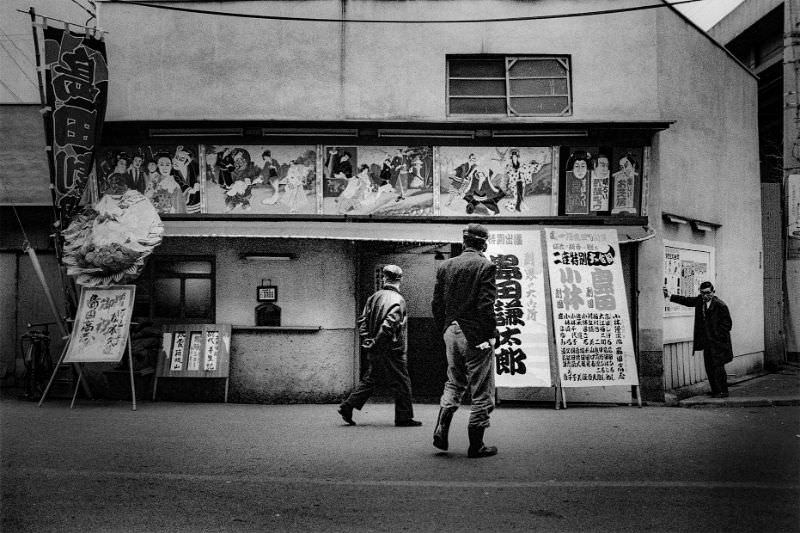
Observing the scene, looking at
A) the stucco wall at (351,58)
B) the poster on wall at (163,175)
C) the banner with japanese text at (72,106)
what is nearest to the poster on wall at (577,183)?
the stucco wall at (351,58)

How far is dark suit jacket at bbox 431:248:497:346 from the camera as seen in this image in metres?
6.80

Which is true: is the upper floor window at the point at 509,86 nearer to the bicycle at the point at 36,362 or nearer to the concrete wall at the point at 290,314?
the concrete wall at the point at 290,314

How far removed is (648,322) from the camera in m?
10.9

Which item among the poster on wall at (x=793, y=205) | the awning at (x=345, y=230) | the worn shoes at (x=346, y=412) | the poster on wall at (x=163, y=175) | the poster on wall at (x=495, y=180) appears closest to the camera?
the worn shoes at (x=346, y=412)

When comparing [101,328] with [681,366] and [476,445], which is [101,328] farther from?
[681,366]

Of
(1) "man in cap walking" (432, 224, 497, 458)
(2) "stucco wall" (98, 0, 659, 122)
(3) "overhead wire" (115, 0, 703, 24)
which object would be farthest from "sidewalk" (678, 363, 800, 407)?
(3) "overhead wire" (115, 0, 703, 24)

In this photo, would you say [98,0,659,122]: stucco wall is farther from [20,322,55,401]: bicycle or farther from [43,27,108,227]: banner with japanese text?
[20,322,55,401]: bicycle

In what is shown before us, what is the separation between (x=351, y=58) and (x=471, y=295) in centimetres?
605

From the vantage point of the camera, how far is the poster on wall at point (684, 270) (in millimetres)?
11570

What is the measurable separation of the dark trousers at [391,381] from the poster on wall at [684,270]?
18.3 ft

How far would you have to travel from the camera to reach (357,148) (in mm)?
11062

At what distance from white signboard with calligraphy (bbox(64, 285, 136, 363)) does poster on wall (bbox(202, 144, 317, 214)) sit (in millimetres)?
2165

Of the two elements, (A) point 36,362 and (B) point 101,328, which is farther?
(A) point 36,362

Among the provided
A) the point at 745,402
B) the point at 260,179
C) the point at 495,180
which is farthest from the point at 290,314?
the point at 745,402
